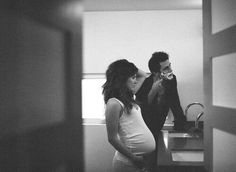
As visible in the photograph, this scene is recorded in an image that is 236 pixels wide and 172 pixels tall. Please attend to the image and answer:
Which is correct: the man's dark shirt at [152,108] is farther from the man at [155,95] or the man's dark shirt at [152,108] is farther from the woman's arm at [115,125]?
the woman's arm at [115,125]

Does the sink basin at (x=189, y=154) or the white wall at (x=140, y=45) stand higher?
the white wall at (x=140, y=45)

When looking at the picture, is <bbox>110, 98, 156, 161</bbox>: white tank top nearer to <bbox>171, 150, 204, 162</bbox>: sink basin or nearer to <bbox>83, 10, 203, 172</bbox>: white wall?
<bbox>171, 150, 204, 162</bbox>: sink basin

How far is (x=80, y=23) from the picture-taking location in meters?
0.59

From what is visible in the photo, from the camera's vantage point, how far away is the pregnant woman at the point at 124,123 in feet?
5.19

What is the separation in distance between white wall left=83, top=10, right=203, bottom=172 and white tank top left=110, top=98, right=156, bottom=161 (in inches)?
90.2

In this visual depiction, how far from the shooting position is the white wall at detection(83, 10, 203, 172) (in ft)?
12.9

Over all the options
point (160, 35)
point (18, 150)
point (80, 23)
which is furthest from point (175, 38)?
point (18, 150)

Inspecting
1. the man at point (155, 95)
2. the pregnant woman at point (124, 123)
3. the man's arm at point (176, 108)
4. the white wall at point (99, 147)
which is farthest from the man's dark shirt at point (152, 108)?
the white wall at point (99, 147)

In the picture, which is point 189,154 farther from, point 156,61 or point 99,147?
point 99,147

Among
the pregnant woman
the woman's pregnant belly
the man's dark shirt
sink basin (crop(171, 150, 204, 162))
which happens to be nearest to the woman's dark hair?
the pregnant woman

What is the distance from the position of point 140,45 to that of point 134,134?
8.39 feet

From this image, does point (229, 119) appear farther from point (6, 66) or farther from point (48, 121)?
point (6, 66)

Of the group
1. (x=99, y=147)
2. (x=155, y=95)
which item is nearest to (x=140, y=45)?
(x=99, y=147)

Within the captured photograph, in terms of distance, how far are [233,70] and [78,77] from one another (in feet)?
3.44
